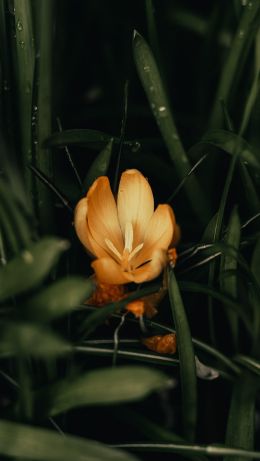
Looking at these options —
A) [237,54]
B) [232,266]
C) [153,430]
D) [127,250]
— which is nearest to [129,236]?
[127,250]

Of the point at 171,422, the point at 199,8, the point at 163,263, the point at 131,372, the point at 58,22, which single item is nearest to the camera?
the point at 131,372

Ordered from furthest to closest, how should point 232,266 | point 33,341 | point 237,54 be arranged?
point 237,54, point 232,266, point 33,341

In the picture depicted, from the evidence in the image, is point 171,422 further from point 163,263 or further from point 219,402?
point 163,263

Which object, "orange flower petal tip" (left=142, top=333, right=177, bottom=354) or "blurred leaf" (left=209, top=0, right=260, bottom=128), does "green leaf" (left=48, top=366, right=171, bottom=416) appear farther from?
"blurred leaf" (left=209, top=0, right=260, bottom=128)

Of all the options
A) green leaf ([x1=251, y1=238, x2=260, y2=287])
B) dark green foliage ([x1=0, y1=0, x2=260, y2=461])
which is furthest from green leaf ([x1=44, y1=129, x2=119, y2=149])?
green leaf ([x1=251, y1=238, x2=260, y2=287])

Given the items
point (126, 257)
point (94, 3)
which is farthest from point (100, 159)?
point (94, 3)

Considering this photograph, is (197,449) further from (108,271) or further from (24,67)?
(24,67)
